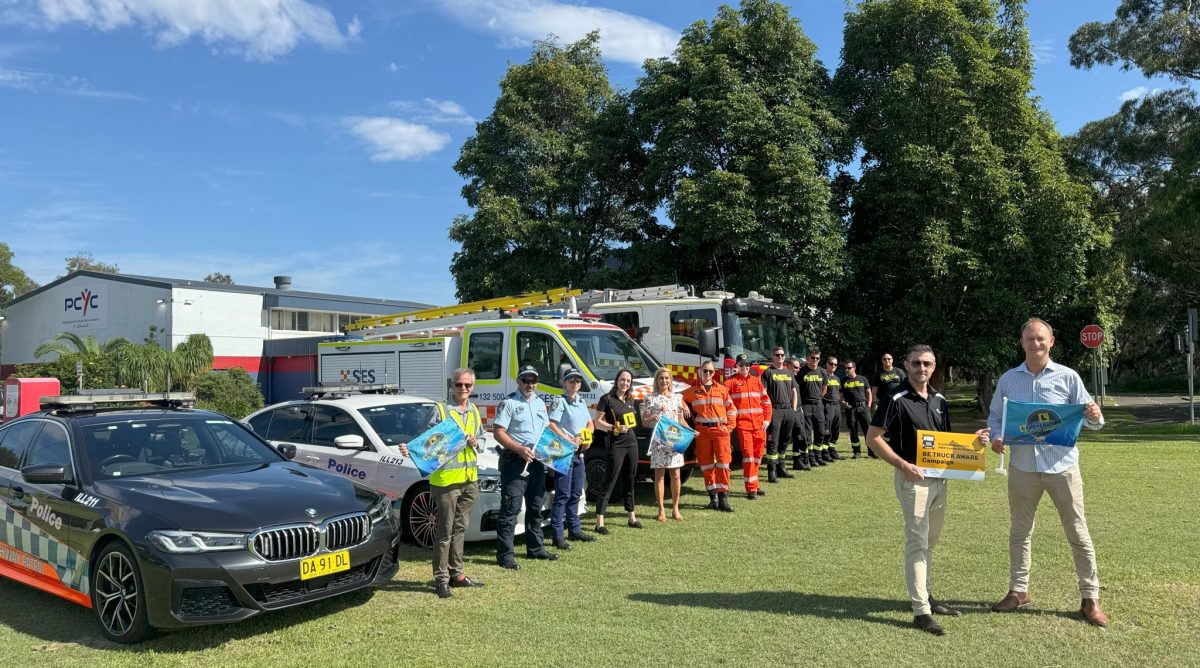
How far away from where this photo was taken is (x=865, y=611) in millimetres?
5469

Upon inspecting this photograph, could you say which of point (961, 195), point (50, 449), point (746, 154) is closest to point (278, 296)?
point (746, 154)

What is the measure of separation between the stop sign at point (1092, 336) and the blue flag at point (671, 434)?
52.5 feet

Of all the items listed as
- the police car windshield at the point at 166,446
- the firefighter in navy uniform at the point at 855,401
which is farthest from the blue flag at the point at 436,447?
the firefighter in navy uniform at the point at 855,401

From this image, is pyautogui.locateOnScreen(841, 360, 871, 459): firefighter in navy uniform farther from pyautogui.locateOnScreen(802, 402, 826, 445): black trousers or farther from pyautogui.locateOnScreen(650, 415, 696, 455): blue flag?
pyautogui.locateOnScreen(650, 415, 696, 455): blue flag

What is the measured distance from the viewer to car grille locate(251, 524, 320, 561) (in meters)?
5.02

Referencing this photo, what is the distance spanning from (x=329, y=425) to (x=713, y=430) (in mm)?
4161

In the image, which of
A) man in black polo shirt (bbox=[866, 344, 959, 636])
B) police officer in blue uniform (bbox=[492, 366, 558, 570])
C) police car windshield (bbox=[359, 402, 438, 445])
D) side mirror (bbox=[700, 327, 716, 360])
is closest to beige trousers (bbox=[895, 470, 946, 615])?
man in black polo shirt (bbox=[866, 344, 959, 636])

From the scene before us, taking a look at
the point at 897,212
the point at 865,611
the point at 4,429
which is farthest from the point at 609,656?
the point at 897,212

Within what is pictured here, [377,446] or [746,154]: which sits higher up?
[746,154]

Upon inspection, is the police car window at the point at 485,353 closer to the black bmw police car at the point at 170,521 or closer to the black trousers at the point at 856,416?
the black bmw police car at the point at 170,521

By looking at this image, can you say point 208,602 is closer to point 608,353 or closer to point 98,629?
point 98,629

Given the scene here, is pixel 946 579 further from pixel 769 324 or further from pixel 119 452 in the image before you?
pixel 769 324

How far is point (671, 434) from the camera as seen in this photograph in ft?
28.5

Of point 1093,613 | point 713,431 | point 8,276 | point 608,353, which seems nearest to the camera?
point 1093,613
